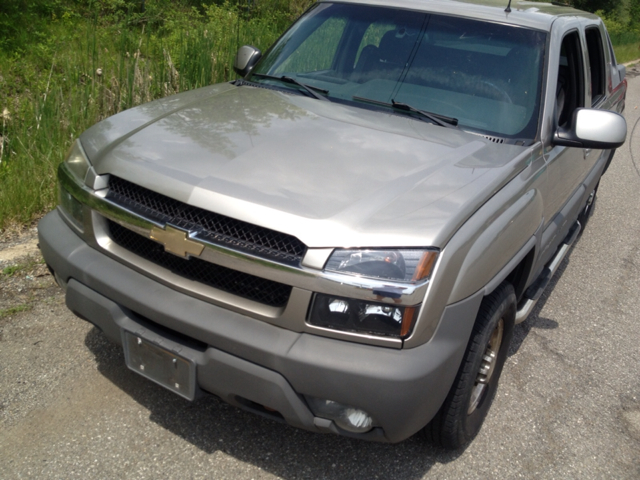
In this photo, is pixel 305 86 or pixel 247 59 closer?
pixel 305 86

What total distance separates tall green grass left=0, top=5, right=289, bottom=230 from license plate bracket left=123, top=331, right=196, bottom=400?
224 cm

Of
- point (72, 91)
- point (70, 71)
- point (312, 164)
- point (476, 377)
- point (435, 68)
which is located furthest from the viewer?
point (70, 71)

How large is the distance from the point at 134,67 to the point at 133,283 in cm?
364

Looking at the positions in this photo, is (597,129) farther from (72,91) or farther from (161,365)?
(72,91)

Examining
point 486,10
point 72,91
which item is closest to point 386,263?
point 486,10

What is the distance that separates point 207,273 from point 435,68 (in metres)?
1.73

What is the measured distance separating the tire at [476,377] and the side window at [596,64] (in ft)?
7.47

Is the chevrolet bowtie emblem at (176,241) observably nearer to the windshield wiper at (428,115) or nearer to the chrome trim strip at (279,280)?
the chrome trim strip at (279,280)

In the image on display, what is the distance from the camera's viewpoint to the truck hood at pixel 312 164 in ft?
7.16

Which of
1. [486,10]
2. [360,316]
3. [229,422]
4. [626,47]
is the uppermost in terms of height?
[486,10]

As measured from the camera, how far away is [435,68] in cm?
332

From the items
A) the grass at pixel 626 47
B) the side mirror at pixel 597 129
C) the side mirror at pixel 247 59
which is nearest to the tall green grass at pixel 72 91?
the side mirror at pixel 247 59

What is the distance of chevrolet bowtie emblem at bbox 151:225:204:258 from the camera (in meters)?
2.26

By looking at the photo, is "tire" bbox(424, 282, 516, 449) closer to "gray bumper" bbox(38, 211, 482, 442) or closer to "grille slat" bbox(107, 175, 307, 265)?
"gray bumper" bbox(38, 211, 482, 442)
